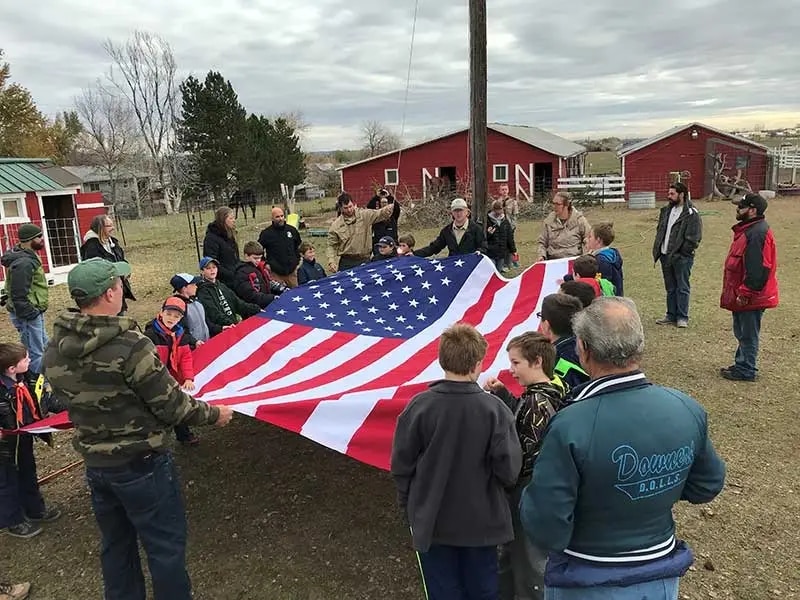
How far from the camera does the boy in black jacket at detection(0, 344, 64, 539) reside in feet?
11.0

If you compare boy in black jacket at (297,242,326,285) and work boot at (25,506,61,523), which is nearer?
work boot at (25,506,61,523)

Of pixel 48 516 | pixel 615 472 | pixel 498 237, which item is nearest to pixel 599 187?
pixel 498 237

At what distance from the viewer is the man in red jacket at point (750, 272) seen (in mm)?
5211

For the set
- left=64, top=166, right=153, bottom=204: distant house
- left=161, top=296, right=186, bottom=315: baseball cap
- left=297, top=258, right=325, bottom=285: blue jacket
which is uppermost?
left=64, top=166, right=153, bottom=204: distant house

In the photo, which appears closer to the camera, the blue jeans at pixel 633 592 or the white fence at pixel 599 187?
the blue jeans at pixel 633 592

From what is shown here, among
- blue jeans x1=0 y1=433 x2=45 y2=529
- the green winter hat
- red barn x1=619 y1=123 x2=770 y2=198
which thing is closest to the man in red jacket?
blue jeans x1=0 y1=433 x2=45 y2=529

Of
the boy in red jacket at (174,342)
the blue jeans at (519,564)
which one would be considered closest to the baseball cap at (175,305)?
the boy in red jacket at (174,342)

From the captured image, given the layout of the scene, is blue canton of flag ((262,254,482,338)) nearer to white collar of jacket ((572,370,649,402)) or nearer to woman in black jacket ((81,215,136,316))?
woman in black jacket ((81,215,136,316))

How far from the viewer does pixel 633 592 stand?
5.55 feet

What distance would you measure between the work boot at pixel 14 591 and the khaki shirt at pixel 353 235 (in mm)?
4312

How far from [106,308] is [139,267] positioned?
519 inches

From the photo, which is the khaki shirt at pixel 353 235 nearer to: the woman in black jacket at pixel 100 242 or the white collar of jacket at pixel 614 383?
the woman in black jacket at pixel 100 242

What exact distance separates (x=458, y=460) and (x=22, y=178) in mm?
12926

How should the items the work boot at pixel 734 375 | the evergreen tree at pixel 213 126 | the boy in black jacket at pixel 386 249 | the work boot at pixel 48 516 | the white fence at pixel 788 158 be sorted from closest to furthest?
the work boot at pixel 48 516, the work boot at pixel 734 375, the boy in black jacket at pixel 386 249, the white fence at pixel 788 158, the evergreen tree at pixel 213 126
